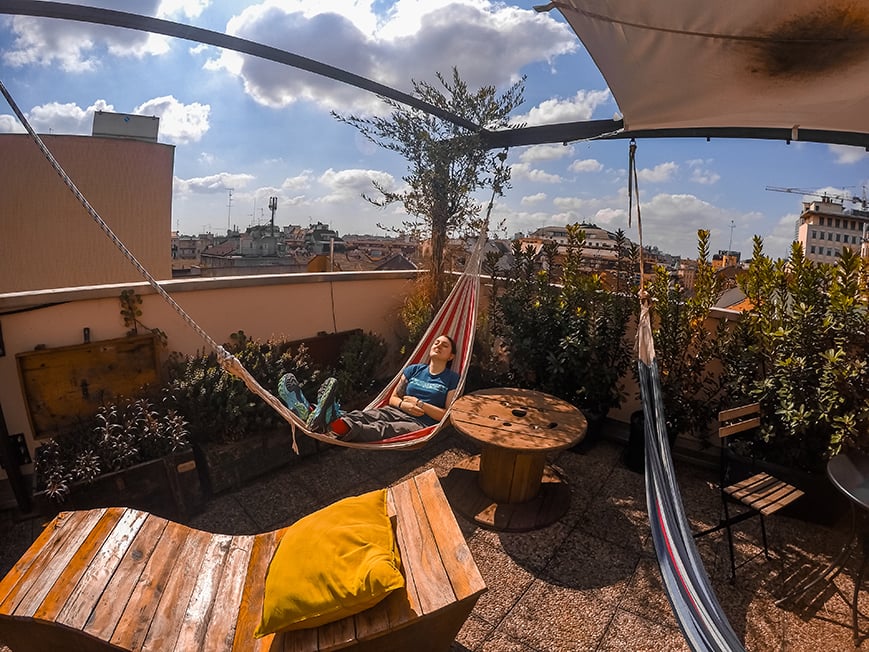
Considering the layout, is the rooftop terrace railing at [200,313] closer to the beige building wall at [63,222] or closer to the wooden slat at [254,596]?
the wooden slat at [254,596]

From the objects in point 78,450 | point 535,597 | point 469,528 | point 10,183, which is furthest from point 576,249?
point 10,183

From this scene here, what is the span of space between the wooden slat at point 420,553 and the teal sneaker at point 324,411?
0.88m

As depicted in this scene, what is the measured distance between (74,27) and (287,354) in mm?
2083

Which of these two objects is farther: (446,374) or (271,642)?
(446,374)

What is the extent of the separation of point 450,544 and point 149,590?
1008mm

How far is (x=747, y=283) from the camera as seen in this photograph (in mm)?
2920

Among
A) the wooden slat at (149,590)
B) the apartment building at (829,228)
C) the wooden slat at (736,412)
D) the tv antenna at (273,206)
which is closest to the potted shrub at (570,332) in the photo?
the wooden slat at (736,412)

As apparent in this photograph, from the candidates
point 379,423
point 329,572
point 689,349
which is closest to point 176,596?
point 329,572

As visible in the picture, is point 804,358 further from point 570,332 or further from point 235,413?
point 235,413

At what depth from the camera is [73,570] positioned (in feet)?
4.91

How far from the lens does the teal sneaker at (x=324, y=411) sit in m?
2.62

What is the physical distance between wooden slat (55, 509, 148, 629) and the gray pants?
1.10m

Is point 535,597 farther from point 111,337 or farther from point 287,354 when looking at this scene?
point 111,337

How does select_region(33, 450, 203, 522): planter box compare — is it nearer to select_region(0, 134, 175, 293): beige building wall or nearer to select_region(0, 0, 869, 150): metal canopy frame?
select_region(0, 0, 869, 150): metal canopy frame
